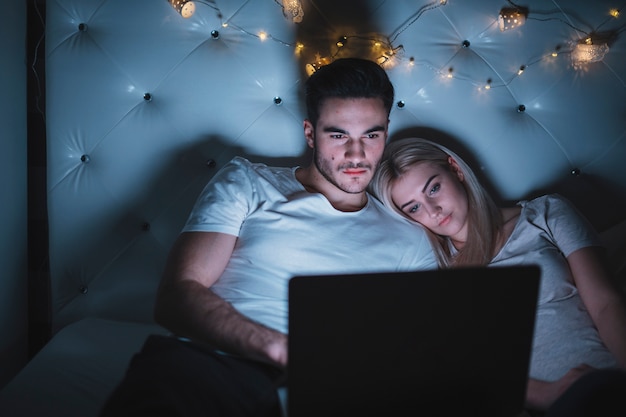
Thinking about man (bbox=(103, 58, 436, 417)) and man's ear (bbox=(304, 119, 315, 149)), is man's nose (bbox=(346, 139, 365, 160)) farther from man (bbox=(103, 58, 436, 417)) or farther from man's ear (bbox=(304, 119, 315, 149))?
man's ear (bbox=(304, 119, 315, 149))

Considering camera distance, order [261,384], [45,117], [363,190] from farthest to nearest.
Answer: [45,117], [363,190], [261,384]

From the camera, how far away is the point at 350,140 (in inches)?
55.3

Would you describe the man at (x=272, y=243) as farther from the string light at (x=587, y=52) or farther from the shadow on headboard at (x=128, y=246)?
the string light at (x=587, y=52)

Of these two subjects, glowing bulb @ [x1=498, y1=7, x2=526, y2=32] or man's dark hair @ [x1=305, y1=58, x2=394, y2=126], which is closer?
man's dark hair @ [x1=305, y1=58, x2=394, y2=126]

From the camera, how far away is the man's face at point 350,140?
1396 mm

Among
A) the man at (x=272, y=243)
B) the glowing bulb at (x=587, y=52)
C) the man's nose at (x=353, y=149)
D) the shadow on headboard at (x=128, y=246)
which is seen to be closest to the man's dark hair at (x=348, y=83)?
the man at (x=272, y=243)

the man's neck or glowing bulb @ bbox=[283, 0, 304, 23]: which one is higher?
glowing bulb @ bbox=[283, 0, 304, 23]

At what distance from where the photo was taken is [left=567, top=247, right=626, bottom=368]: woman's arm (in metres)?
1.23

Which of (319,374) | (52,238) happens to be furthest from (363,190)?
(52,238)

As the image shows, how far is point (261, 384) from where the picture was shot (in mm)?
1104

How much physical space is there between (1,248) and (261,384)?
3.09 feet

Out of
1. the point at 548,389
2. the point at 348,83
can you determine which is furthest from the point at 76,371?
the point at 548,389

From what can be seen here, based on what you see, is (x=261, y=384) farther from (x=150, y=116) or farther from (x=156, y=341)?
(x=150, y=116)

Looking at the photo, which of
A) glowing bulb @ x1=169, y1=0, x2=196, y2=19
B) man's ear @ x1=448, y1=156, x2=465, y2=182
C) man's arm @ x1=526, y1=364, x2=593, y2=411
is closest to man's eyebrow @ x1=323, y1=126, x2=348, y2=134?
man's ear @ x1=448, y1=156, x2=465, y2=182
